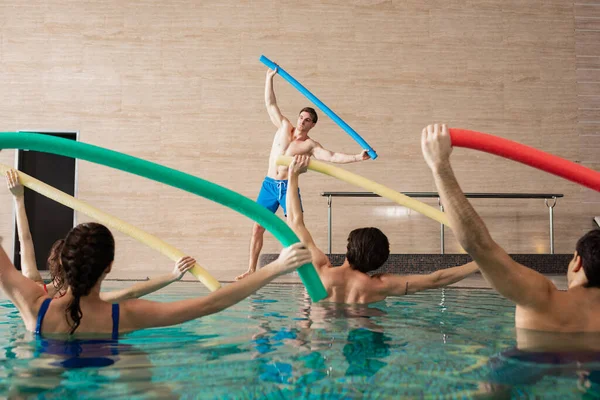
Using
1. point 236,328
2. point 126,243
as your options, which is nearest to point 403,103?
point 126,243

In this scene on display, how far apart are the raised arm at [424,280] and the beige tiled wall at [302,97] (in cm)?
638

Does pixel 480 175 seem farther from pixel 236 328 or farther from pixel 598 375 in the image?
pixel 598 375

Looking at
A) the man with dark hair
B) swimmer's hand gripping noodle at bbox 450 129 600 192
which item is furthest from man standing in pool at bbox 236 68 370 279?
swimmer's hand gripping noodle at bbox 450 129 600 192

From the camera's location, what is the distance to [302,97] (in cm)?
1084

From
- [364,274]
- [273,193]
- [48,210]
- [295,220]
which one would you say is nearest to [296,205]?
[295,220]

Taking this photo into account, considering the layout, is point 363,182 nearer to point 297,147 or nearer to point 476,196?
point 297,147

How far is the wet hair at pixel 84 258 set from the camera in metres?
2.59

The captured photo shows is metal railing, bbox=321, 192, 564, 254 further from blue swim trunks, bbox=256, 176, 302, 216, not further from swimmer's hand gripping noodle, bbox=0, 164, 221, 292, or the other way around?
swimmer's hand gripping noodle, bbox=0, 164, 221, 292

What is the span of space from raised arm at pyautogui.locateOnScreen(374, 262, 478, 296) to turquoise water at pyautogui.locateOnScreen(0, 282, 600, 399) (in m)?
0.21

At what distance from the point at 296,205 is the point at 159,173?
150cm

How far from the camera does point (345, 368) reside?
2463 millimetres

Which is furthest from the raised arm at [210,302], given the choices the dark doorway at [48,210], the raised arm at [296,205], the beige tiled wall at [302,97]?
the dark doorway at [48,210]

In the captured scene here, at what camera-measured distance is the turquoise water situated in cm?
209

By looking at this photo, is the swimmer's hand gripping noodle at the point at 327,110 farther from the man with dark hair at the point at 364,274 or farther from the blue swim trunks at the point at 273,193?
the man with dark hair at the point at 364,274
